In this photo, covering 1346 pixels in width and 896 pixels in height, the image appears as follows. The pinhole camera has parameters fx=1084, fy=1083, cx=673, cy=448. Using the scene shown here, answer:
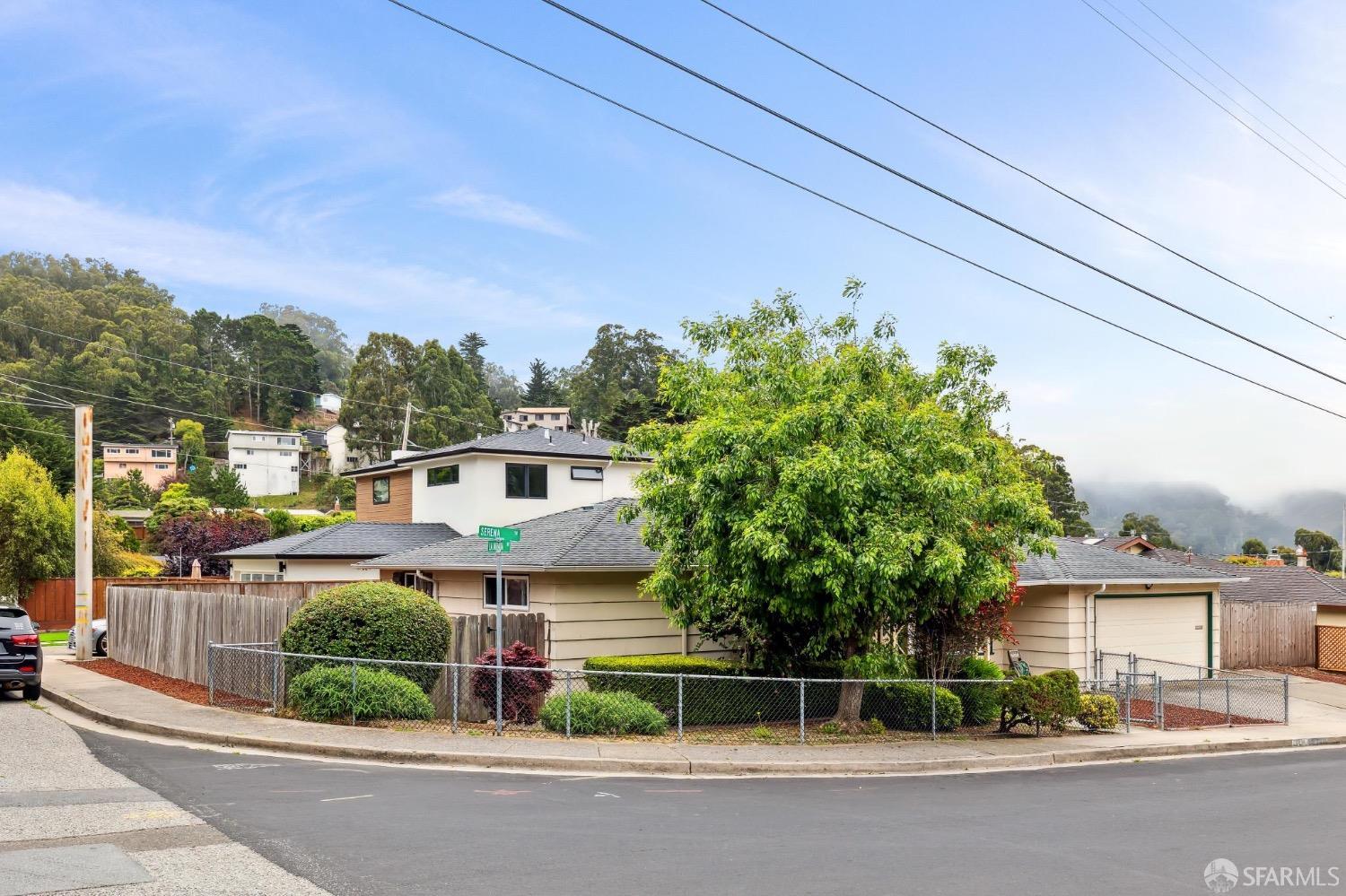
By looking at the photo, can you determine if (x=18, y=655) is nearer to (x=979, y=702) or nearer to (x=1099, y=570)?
(x=979, y=702)

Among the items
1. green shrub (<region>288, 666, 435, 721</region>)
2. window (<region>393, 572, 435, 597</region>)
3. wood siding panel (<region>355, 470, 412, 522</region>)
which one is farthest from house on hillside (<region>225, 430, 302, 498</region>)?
green shrub (<region>288, 666, 435, 721</region>)

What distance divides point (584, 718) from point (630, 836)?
6.31 meters

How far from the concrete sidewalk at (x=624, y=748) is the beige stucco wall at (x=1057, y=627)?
513 centimetres

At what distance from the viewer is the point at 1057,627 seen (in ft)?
78.4

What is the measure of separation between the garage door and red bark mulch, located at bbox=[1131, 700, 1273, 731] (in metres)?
2.52

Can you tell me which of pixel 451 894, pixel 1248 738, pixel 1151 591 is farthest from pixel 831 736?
pixel 1151 591

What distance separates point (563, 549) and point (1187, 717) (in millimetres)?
12636

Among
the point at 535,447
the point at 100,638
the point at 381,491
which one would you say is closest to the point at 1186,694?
the point at 535,447

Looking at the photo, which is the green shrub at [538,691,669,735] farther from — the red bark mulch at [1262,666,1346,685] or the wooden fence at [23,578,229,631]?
the wooden fence at [23,578,229,631]

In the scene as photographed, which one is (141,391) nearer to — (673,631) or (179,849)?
(673,631)

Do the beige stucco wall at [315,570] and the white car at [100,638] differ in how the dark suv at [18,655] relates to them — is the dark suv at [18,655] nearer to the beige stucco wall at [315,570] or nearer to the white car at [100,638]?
the white car at [100,638]

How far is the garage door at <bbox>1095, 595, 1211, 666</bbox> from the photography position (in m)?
24.8

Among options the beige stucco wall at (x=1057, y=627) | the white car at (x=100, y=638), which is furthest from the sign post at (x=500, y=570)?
the white car at (x=100, y=638)

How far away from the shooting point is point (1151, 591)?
84.5 feet
